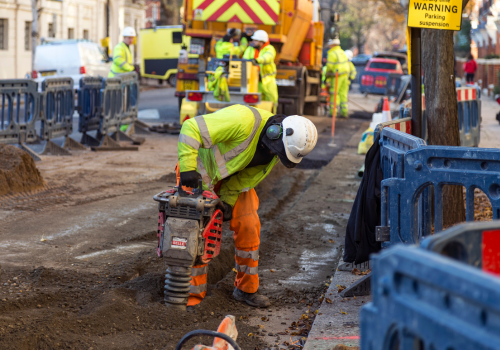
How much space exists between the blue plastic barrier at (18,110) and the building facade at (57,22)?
17423 mm

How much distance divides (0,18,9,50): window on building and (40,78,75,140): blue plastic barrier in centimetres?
1849

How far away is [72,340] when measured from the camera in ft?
11.6

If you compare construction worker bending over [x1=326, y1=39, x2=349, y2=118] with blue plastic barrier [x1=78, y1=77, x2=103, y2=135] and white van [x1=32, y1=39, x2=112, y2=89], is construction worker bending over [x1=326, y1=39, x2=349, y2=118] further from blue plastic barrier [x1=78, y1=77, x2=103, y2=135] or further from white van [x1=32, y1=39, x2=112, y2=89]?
blue plastic barrier [x1=78, y1=77, x2=103, y2=135]

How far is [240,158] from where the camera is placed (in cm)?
437

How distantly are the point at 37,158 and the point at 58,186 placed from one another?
2.00 meters

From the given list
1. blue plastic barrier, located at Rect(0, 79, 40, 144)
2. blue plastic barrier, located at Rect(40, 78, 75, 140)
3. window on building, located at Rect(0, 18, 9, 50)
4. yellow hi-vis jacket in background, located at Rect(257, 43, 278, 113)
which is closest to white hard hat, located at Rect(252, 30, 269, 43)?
yellow hi-vis jacket in background, located at Rect(257, 43, 278, 113)

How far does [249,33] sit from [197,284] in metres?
9.90

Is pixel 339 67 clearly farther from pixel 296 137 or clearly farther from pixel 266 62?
pixel 296 137

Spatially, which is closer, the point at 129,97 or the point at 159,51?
the point at 129,97

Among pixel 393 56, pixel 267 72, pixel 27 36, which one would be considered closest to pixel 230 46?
Answer: pixel 267 72

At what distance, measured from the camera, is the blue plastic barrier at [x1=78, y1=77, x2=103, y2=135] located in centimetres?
1130

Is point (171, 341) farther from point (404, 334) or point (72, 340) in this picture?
point (404, 334)

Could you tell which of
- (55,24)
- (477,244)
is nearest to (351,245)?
(477,244)

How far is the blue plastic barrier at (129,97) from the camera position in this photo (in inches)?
506
